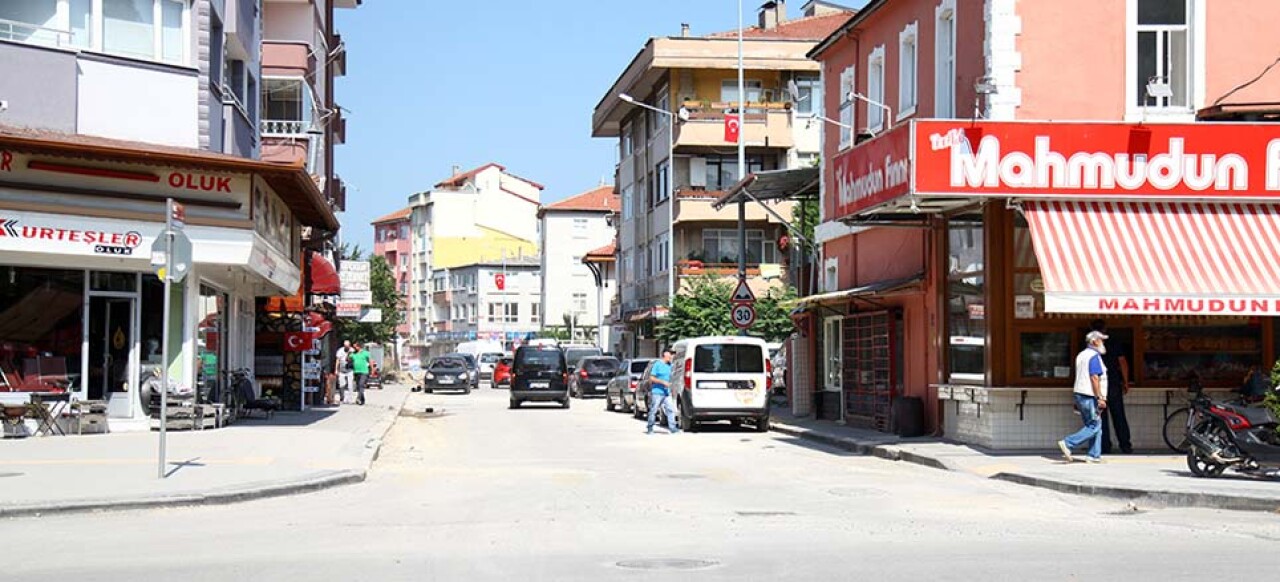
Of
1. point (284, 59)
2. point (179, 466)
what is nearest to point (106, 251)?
point (179, 466)

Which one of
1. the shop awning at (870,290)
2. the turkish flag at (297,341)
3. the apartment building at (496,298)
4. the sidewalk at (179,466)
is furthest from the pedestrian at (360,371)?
the apartment building at (496,298)

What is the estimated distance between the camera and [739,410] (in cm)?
3009

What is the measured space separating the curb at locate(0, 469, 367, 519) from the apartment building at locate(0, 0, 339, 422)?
253 inches

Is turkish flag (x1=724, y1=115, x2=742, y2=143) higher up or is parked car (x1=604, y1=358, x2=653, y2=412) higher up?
turkish flag (x1=724, y1=115, x2=742, y2=143)

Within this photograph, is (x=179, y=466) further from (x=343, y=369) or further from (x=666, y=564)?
(x=343, y=369)

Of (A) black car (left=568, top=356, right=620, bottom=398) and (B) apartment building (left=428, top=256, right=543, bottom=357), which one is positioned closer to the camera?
(A) black car (left=568, top=356, right=620, bottom=398)

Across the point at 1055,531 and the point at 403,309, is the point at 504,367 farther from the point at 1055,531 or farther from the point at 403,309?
the point at 403,309

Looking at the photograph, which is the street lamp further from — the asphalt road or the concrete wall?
the asphalt road

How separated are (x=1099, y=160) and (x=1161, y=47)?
2.62 meters

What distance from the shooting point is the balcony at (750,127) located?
56844 mm

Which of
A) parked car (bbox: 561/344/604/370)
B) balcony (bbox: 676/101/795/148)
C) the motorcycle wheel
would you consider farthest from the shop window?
parked car (bbox: 561/344/604/370)

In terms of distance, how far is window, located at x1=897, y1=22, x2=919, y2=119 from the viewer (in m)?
26.1

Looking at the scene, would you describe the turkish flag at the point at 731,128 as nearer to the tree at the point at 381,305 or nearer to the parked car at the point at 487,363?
the parked car at the point at 487,363

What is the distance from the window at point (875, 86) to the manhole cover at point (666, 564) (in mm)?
18278
